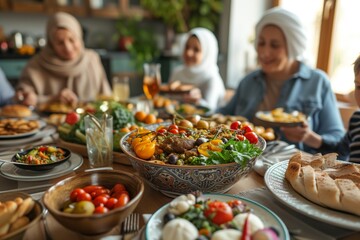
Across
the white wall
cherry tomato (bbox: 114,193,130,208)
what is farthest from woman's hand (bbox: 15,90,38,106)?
the white wall

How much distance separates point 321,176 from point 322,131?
1.09 m

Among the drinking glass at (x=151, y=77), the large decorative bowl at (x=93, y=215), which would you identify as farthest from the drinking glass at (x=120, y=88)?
the large decorative bowl at (x=93, y=215)

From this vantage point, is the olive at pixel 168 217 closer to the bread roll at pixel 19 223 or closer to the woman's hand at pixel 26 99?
the bread roll at pixel 19 223

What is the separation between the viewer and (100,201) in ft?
2.26

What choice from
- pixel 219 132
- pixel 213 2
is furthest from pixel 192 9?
pixel 219 132

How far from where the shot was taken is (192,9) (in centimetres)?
440

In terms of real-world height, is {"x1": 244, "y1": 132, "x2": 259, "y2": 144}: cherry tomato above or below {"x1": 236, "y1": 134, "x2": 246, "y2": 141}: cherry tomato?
below

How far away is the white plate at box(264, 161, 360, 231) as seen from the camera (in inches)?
25.9

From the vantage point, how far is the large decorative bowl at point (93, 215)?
2.01 ft

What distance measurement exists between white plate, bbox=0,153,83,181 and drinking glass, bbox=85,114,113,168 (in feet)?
0.18

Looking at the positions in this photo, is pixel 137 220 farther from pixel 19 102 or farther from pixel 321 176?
pixel 19 102

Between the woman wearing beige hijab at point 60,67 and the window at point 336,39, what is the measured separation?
2.29 metres

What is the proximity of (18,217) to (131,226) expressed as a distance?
24 centimetres

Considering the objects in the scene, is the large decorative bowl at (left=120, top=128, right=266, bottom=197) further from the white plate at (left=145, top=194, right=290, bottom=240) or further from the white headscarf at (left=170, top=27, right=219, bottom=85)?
the white headscarf at (left=170, top=27, right=219, bottom=85)
